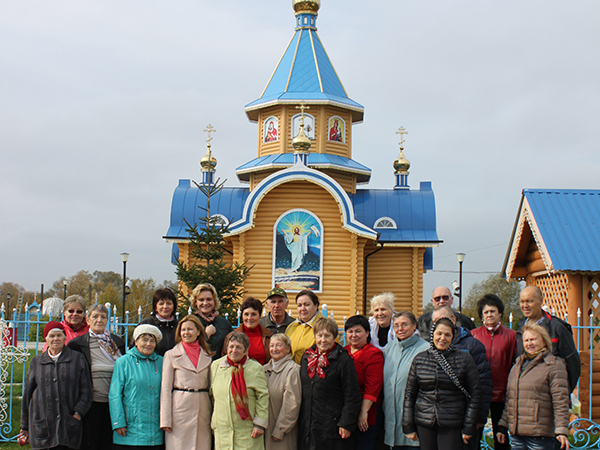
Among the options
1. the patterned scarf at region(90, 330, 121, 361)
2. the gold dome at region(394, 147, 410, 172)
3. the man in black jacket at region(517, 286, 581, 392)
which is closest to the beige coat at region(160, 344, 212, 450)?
the patterned scarf at region(90, 330, 121, 361)

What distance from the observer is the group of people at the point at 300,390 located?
446 centimetres

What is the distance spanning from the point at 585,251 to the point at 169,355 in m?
6.51

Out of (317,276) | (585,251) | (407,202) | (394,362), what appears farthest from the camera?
(407,202)

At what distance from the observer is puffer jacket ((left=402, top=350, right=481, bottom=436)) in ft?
14.4

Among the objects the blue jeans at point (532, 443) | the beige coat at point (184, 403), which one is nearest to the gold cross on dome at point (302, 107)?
the beige coat at point (184, 403)

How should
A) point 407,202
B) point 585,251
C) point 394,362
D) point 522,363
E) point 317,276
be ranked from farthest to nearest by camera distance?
point 407,202
point 317,276
point 585,251
point 394,362
point 522,363

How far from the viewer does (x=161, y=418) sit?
4.68 metres

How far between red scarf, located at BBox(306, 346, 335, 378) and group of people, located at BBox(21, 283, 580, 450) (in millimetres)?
11

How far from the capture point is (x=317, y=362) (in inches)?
188

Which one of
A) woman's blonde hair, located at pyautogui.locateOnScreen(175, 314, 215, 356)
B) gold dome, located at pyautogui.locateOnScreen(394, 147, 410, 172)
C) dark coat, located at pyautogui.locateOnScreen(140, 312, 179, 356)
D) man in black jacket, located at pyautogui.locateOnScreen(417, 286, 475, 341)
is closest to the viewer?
woman's blonde hair, located at pyautogui.locateOnScreen(175, 314, 215, 356)

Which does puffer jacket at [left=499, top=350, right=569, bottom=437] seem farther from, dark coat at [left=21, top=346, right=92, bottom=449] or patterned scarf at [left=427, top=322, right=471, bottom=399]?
dark coat at [left=21, top=346, right=92, bottom=449]

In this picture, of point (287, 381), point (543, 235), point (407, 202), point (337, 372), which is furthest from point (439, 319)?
point (407, 202)

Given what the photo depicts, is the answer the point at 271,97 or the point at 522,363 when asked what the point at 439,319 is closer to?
the point at 522,363

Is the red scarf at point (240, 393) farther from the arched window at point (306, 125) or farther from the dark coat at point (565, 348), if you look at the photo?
the arched window at point (306, 125)
